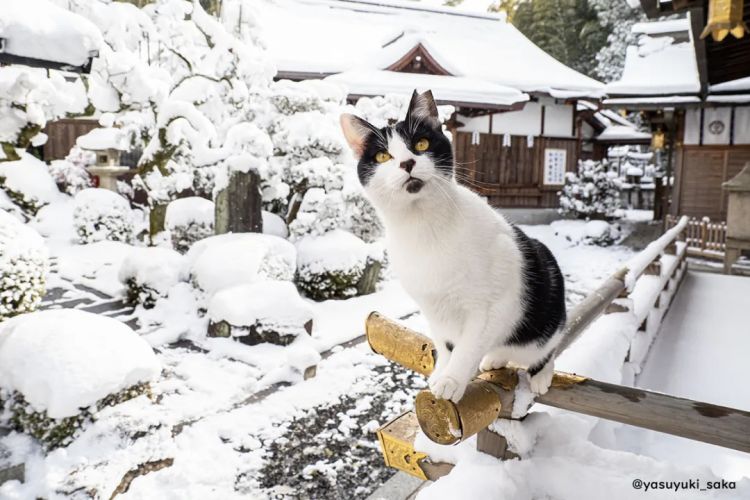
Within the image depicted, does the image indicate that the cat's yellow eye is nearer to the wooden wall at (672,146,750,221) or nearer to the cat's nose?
the cat's nose

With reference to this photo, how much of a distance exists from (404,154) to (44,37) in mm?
3140

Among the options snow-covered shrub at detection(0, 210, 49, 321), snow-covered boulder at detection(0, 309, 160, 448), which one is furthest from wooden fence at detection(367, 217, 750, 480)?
snow-covered shrub at detection(0, 210, 49, 321)

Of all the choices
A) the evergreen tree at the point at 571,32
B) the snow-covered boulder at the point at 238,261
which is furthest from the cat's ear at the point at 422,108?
the evergreen tree at the point at 571,32

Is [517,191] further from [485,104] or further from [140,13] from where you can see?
[140,13]

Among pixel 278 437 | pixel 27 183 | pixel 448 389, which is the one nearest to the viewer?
pixel 448 389

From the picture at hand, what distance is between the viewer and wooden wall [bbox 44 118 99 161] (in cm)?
1833

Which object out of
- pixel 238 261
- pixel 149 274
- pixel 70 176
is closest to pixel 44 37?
pixel 238 261

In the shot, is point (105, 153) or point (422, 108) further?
point (105, 153)

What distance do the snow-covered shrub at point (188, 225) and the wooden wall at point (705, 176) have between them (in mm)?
12454

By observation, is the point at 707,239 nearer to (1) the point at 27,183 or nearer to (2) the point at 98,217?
(2) the point at 98,217

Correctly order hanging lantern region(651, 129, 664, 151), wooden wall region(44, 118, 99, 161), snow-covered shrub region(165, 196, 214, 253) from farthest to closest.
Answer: wooden wall region(44, 118, 99, 161)
hanging lantern region(651, 129, 664, 151)
snow-covered shrub region(165, 196, 214, 253)

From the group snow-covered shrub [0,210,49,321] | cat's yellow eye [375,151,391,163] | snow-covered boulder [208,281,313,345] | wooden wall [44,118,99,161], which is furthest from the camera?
wooden wall [44,118,99,161]

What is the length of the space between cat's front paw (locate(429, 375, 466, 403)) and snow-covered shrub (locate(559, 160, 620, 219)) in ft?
51.4

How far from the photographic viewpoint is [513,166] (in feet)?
60.4
